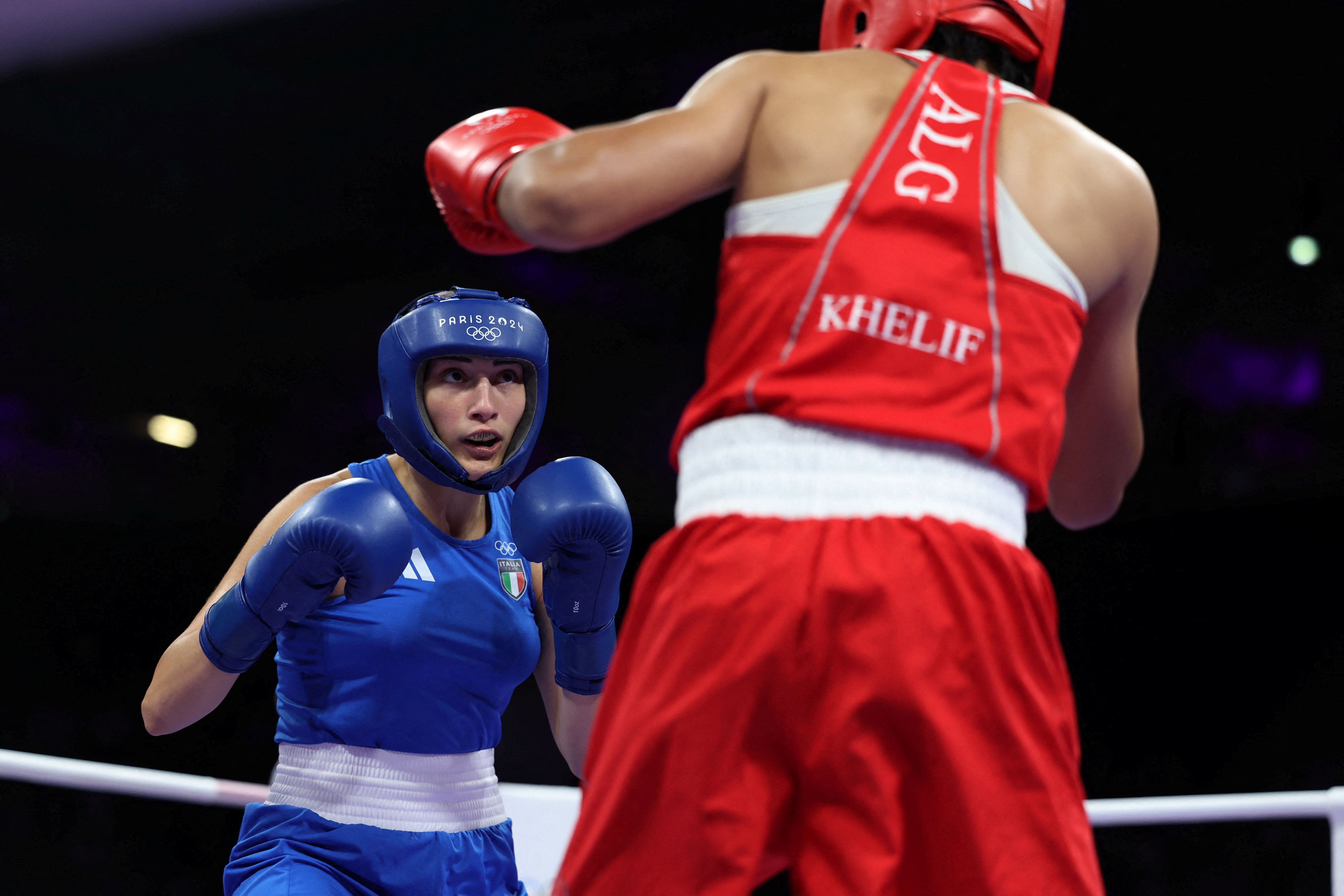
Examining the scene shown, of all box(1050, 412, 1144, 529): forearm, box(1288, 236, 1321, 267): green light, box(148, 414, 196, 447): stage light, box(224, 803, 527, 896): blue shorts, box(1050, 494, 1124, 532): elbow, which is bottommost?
box(224, 803, 527, 896): blue shorts

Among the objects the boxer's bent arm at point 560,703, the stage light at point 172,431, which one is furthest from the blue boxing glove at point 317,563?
the stage light at point 172,431

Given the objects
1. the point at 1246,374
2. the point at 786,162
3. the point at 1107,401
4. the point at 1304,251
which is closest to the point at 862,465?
the point at 786,162

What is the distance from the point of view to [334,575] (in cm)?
171

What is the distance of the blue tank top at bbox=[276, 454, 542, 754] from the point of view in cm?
181

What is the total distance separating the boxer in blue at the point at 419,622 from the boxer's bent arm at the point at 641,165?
0.66 meters

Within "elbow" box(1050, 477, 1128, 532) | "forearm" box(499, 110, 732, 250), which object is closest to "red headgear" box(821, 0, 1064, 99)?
"forearm" box(499, 110, 732, 250)

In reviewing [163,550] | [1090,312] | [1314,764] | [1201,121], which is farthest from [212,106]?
[1314,764]

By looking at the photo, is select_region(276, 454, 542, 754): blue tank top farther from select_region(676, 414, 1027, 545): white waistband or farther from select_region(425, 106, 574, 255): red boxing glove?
select_region(676, 414, 1027, 545): white waistband

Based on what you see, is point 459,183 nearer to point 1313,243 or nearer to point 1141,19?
point 1141,19

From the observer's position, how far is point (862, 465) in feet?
3.28

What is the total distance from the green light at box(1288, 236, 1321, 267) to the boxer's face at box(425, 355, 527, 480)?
3678 millimetres

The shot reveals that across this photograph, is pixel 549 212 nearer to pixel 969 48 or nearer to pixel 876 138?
pixel 876 138

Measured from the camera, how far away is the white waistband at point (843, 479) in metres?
0.99

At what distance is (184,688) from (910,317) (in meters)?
1.30
